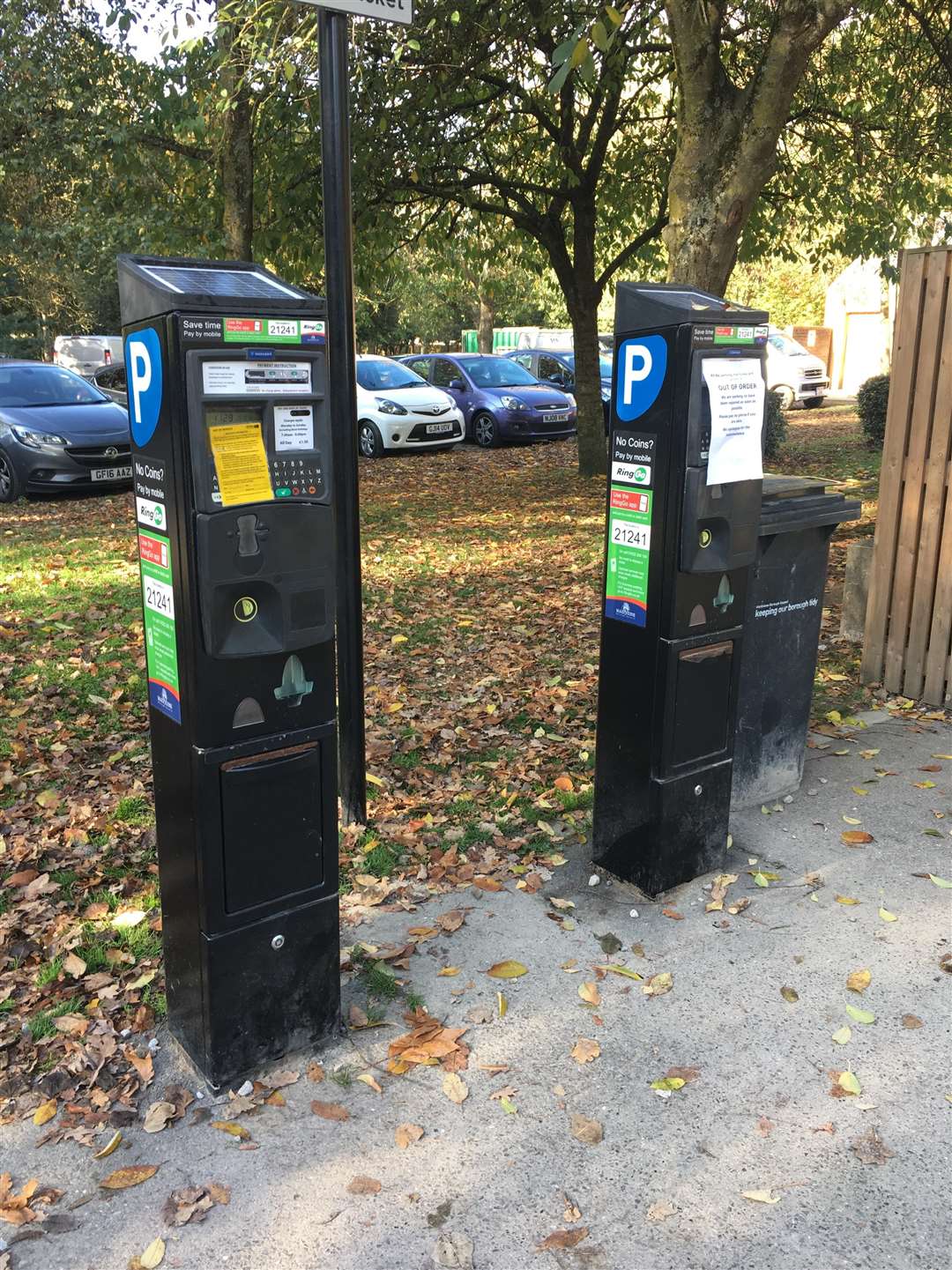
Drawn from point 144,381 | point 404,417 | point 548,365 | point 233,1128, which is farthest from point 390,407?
point 233,1128

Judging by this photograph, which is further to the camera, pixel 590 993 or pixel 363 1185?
pixel 590 993

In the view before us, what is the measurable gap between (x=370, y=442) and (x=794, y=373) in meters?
10.4

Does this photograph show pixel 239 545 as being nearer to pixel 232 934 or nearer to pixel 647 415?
pixel 232 934

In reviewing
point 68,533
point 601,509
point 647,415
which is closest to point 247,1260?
point 647,415

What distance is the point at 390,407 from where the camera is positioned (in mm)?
16547

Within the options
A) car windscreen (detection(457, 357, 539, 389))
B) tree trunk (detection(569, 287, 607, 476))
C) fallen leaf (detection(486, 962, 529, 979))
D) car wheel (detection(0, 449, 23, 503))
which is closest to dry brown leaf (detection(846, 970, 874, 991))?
fallen leaf (detection(486, 962, 529, 979))

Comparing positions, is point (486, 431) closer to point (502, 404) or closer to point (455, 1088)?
point (502, 404)

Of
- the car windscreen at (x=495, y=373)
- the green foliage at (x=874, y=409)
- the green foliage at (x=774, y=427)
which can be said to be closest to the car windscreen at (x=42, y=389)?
the car windscreen at (x=495, y=373)

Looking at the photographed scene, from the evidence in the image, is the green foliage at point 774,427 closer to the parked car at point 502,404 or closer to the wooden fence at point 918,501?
the parked car at point 502,404

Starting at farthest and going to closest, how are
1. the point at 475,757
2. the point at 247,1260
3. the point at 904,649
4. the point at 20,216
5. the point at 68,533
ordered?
the point at 20,216 → the point at 68,533 → the point at 904,649 → the point at 475,757 → the point at 247,1260

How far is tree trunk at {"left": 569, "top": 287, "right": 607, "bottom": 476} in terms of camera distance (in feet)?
42.2

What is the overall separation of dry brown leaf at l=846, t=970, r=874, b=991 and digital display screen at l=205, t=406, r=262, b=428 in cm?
249

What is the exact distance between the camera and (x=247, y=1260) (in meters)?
2.33

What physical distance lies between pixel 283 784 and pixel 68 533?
26.7 feet
